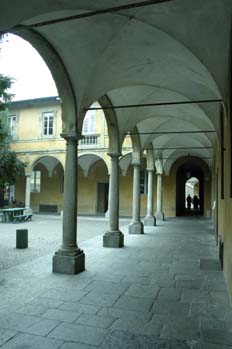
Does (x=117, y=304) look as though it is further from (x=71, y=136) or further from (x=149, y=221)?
(x=149, y=221)

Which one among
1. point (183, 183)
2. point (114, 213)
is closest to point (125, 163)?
point (183, 183)

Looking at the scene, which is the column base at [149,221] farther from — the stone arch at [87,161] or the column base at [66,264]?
the column base at [66,264]

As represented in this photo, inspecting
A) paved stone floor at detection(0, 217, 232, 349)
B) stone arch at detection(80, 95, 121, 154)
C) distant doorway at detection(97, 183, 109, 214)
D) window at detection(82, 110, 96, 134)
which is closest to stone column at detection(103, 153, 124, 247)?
stone arch at detection(80, 95, 121, 154)

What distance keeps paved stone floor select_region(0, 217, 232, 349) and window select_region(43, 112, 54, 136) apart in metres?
16.3

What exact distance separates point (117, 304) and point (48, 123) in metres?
19.9

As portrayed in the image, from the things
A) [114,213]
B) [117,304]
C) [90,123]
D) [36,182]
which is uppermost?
[90,123]

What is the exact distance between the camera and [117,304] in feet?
A: 14.5

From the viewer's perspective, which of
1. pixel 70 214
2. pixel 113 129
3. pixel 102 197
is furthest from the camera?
pixel 102 197

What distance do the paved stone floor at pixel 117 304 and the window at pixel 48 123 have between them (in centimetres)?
1626

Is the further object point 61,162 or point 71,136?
point 61,162

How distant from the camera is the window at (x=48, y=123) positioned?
74.7ft

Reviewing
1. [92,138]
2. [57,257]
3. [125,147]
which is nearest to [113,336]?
[57,257]

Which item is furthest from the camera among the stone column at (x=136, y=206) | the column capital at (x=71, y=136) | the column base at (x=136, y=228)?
the column base at (x=136, y=228)

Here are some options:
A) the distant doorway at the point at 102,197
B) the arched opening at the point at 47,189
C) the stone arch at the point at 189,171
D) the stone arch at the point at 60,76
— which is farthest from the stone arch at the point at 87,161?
the stone arch at the point at 60,76
